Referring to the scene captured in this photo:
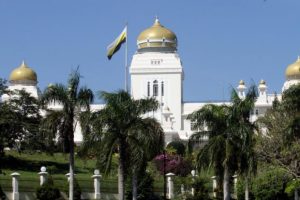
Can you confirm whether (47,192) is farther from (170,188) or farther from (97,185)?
(170,188)

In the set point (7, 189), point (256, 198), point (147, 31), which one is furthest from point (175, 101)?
point (7, 189)

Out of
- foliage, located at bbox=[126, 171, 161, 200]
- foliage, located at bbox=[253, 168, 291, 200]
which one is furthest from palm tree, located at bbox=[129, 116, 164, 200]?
foliage, located at bbox=[253, 168, 291, 200]

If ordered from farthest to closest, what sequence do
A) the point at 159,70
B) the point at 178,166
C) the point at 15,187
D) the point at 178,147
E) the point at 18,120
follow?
the point at 159,70
the point at 178,147
the point at 18,120
the point at 178,166
the point at 15,187

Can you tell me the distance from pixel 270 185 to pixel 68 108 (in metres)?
16.1

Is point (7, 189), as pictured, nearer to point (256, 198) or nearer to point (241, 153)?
point (241, 153)

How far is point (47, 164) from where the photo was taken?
63875 millimetres

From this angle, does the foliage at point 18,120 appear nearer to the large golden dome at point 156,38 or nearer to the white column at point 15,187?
the white column at point 15,187

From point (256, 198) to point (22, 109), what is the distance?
80.9 feet

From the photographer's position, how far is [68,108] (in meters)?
34.4

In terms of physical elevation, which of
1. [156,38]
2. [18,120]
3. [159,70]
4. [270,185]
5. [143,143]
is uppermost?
[156,38]

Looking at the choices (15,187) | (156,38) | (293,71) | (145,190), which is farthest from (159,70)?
(15,187)

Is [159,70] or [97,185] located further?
[159,70]

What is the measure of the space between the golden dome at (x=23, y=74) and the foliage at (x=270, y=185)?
6044 centimetres

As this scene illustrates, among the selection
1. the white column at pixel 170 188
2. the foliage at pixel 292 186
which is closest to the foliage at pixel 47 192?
the white column at pixel 170 188
